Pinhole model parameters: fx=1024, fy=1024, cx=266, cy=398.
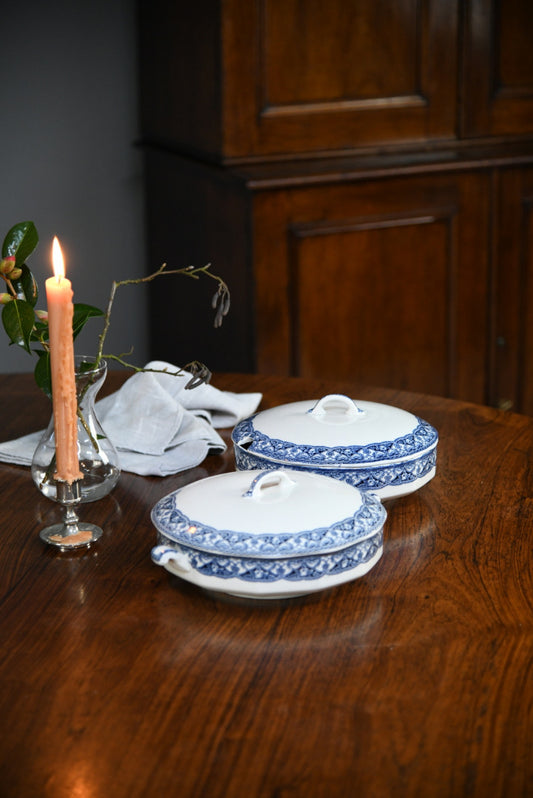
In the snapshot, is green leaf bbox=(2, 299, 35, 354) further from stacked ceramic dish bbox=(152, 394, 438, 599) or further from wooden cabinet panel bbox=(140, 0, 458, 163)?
wooden cabinet panel bbox=(140, 0, 458, 163)

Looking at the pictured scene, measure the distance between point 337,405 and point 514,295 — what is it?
1.58 metres

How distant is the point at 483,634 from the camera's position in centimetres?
78

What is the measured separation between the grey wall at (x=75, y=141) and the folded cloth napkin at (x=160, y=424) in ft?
4.34

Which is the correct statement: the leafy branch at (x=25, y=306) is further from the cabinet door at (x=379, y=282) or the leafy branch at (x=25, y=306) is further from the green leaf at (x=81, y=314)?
the cabinet door at (x=379, y=282)

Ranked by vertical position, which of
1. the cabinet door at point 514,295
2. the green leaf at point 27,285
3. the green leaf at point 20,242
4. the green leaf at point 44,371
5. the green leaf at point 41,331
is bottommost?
the cabinet door at point 514,295

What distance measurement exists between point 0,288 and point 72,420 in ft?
5.91

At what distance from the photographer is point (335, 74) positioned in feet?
7.38

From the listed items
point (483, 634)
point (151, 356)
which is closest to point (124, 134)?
point (151, 356)

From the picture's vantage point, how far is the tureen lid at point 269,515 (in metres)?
0.79

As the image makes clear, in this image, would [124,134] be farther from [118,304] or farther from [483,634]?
[483,634]

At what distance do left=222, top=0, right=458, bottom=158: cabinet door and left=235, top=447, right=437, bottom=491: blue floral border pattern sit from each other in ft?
4.38

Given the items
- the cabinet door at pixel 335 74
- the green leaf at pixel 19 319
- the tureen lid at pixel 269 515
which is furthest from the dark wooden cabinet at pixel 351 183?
the tureen lid at pixel 269 515

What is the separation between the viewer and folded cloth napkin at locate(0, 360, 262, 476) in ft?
3.76

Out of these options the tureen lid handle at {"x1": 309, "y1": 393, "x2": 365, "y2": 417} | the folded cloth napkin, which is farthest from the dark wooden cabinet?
the tureen lid handle at {"x1": 309, "y1": 393, "x2": 365, "y2": 417}
